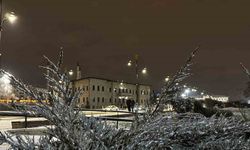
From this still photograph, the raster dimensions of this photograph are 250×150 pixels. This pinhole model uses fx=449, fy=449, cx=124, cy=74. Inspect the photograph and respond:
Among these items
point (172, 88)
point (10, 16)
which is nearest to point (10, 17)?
point (10, 16)

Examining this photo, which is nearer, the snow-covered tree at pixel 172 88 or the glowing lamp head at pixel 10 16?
the snow-covered tree at pixel 172 88

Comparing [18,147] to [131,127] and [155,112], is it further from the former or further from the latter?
[155,112]

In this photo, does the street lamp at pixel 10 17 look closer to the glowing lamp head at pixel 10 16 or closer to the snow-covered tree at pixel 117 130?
the glowing lamp head at pixel 10 16

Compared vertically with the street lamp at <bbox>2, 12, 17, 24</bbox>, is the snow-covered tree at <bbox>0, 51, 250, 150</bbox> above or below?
below

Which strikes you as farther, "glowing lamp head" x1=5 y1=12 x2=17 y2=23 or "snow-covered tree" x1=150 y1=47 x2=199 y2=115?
"glowing lamp head" x1=5 y1=12 x2=17 y2=23

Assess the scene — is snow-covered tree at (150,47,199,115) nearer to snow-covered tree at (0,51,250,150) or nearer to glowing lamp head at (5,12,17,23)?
snow-covered tree at (0,51,250,150)

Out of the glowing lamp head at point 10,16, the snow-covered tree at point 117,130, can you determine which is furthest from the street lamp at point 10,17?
the snow-covered tree at point 117,130

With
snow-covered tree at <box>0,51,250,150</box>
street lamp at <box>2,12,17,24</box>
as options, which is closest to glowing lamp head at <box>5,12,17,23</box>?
street lamp at <box>2,12,17,24</box>

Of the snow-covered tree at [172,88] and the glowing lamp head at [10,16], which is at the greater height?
the glowing lamp head at [10,16]

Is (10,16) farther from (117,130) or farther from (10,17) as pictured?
(117,130)

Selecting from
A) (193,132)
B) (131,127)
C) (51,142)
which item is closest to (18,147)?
(51,142)

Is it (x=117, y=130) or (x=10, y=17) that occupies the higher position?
(x=10, y=17)

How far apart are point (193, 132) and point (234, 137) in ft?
0.59

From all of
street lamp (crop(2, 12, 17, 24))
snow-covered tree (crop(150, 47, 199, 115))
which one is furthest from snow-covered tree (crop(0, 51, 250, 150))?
street lamp (crop(2, 12, 17, 24))
